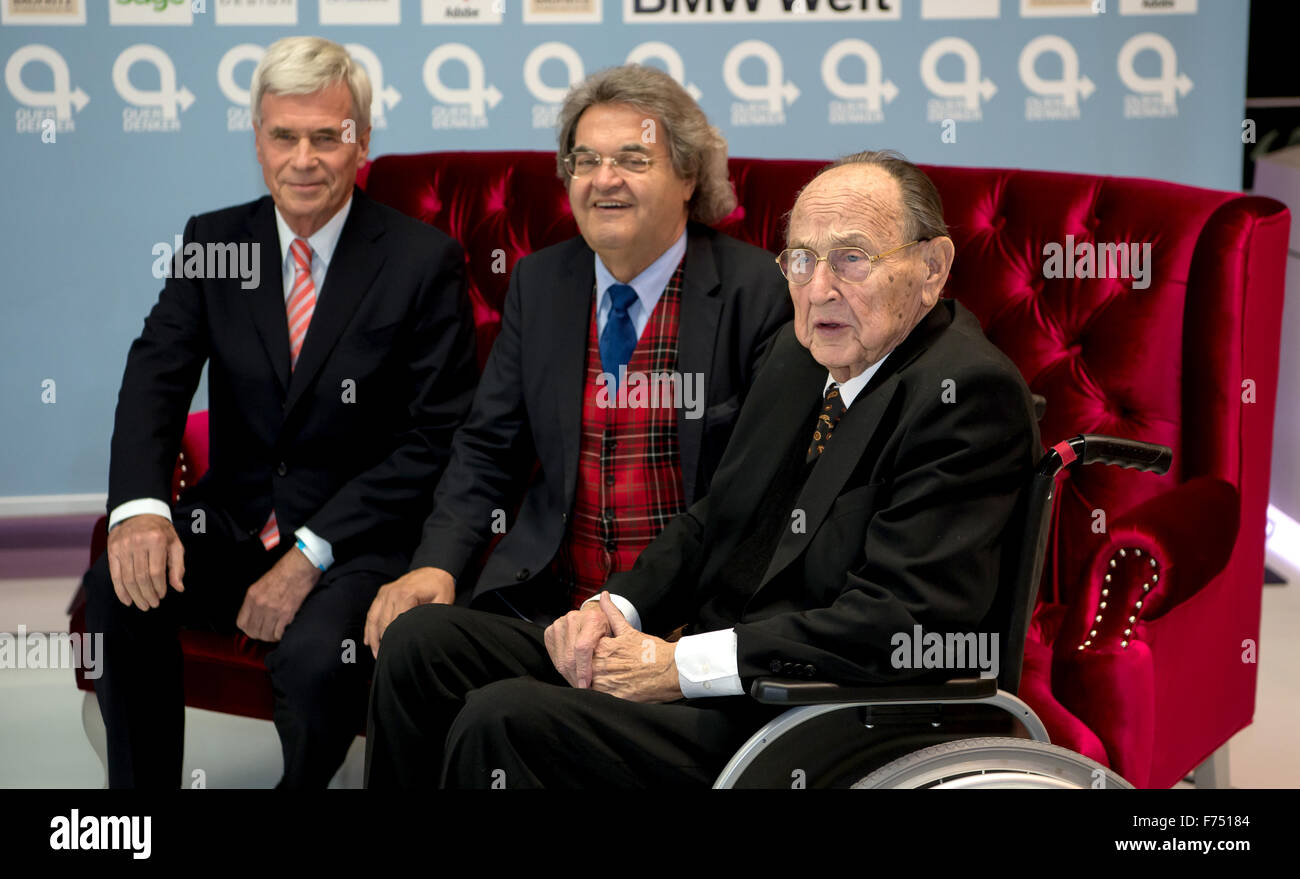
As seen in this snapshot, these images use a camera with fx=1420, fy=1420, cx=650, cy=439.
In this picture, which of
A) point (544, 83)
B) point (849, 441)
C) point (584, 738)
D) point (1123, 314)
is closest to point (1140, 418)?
point (1123, 314)

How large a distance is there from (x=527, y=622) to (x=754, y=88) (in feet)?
6.60

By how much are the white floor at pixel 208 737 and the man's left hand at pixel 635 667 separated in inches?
46.3

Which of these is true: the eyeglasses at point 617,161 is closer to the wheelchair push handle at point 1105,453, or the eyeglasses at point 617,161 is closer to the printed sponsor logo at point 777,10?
the wheelchair push handle at point 1105,453

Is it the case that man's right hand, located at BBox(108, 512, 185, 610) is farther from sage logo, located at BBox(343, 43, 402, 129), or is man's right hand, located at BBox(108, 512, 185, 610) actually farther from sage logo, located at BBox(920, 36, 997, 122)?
sage logo, located at BBox(920, 36, 997, 122)

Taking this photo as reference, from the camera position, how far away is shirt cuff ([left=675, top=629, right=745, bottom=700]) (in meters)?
2.15

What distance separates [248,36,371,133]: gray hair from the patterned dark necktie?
1.27m

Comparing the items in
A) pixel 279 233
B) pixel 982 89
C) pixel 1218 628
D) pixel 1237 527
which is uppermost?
pixel 982 89

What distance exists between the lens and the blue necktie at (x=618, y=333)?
280 cm

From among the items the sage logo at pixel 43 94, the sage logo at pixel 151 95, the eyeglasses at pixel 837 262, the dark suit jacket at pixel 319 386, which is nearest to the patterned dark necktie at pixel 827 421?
the eyeglasses at pixel 837 262

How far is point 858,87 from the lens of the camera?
399 centimetres
